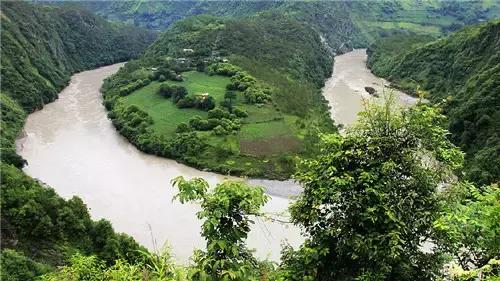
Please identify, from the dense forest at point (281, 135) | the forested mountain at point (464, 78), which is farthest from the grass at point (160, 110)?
the forested mountain at point (464, 78)

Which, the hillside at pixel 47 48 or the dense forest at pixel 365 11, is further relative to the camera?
the dense forest at pixel 365 11

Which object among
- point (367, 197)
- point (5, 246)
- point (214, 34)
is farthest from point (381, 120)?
point (214, 34)

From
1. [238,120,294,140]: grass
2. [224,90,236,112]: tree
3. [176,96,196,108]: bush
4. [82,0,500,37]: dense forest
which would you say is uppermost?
[238,120,294,140]: grass

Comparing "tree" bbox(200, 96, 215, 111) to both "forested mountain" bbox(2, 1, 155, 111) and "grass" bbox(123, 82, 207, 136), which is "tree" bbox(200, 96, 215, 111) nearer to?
"grass" bbox(123, 82, 207, 136)

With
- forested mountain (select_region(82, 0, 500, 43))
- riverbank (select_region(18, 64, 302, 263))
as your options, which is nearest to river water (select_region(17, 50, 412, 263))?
riverbank (select_region(18, 64, 302, 263))

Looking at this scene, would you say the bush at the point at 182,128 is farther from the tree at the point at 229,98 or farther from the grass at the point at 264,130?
the tree at the point at 229,98

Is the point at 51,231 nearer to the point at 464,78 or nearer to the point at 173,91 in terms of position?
the point at 173,91
